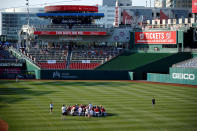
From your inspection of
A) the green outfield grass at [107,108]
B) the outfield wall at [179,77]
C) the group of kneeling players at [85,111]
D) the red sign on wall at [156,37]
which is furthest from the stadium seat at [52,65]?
the group of kneeling players at [85,111]

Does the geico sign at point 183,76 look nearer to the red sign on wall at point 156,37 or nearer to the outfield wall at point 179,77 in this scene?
the outfield wall at point 179,77

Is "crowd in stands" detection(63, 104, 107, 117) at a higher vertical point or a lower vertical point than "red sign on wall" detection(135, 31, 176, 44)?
lower

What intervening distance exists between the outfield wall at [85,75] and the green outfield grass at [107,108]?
1301 cm

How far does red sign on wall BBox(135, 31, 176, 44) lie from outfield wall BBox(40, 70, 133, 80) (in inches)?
473

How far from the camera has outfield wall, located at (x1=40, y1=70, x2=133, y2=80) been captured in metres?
67.5

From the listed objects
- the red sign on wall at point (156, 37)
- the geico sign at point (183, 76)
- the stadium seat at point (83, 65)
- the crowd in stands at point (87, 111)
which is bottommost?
the crowd in stands at point (87, 111)

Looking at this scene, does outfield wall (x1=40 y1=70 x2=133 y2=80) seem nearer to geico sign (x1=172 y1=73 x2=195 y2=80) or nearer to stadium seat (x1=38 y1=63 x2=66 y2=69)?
stadium seat (x1=38 y1=63 x2=66 y2=69)

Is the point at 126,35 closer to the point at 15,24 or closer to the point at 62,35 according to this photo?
the point at 62,35

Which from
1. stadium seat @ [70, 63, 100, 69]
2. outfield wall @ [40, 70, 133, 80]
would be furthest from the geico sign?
stadium seat @ [70, 63, 100, 69]

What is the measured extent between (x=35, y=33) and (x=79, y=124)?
2070 inches

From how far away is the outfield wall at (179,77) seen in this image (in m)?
57.8

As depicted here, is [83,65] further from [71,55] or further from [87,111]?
[87,111]

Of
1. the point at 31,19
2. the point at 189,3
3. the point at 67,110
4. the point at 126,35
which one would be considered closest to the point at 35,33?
the point at 126,35

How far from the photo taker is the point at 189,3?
14050 centimetres
